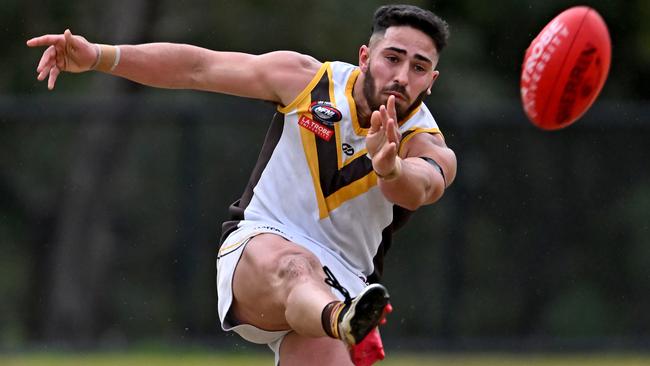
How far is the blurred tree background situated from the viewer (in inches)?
572

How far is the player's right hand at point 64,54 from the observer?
659cm

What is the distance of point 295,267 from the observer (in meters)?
6.25

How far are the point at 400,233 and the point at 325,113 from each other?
798cm

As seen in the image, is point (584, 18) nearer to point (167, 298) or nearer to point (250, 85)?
point (250, 85)

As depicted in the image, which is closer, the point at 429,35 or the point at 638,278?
the point at 429,35

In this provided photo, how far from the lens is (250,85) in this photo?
6742 millimetres

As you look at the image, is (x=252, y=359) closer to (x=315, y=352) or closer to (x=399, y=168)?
(x=315, y=352)

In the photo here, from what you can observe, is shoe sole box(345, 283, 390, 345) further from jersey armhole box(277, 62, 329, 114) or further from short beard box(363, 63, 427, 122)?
jersey armhole box(277, 62, 329, 114)

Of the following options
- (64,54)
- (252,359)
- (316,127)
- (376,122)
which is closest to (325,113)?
(316,127)

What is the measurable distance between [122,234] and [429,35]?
357 inches

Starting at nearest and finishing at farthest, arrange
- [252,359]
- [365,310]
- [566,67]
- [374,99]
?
[365,310] → [566,67] → [374,99] → [252,359]

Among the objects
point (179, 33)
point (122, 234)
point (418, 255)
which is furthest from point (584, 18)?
point (179, 33)

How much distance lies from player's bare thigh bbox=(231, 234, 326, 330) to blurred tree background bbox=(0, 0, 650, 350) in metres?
7.59

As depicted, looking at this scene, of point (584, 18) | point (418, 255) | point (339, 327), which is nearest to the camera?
point (339, 327)
